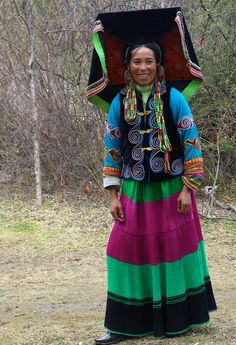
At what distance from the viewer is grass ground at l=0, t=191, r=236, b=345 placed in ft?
13.4

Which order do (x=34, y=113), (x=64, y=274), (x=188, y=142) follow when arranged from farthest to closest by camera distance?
1. (x=34, y=113)
2. (x=64, y=274)
3. (x=188, y=142)

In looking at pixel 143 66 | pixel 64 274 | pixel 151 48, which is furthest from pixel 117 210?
pixel 64 274

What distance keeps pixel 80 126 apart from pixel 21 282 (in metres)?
3.50

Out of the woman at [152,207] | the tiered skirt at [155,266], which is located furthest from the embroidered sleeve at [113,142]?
the tiered skirt at [155,266]

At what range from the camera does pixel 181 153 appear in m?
3.63

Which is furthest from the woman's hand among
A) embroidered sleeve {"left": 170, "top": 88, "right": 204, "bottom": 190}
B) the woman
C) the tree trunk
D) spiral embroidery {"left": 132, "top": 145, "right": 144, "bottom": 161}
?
the tree trunk

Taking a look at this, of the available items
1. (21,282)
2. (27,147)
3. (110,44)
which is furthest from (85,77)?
(110,44)

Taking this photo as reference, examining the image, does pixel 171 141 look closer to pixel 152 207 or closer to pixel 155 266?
pixel 152 207

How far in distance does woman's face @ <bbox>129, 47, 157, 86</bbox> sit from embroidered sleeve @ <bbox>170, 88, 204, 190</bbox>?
0.61 ft

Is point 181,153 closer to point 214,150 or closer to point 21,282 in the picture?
point 21,282

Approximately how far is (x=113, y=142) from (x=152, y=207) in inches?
18.0

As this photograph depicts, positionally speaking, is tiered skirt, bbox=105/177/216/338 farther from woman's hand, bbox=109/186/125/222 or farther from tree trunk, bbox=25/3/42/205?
tree trunk, bbox=25/3/42/205

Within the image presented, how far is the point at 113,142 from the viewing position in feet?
12.1

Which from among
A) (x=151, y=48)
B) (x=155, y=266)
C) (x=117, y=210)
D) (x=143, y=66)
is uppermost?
(x=151, y=48)
